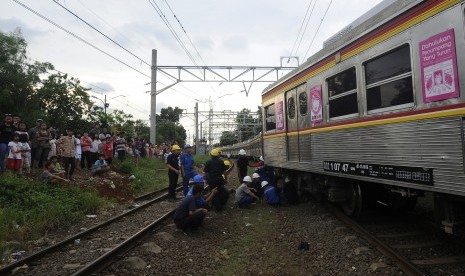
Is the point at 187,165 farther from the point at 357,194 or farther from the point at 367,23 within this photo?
the point at 367,23

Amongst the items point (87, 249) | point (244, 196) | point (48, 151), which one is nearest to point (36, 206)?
point (87, 249)

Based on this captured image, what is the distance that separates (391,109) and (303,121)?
10.1ft

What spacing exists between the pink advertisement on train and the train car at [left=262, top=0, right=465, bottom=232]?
11mm

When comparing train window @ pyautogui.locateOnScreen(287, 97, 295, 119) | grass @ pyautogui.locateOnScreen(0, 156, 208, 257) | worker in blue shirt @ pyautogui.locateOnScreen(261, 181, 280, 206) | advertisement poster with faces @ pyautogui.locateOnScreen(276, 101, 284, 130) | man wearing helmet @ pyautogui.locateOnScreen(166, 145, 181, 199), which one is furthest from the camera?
man wearing helmet @ pyautogui.locateOnScreen(166, 145, 181, 199)

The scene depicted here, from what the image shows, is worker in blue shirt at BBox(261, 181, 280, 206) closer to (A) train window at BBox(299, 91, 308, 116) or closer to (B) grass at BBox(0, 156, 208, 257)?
(A) train window at BBox(299, 91, 308, 116)

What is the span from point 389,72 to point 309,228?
356 cm

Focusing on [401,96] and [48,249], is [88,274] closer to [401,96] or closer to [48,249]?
[48,249]

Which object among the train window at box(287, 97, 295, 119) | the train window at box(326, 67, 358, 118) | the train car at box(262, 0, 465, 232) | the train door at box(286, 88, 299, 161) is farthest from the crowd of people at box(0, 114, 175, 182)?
the train window at box(326, 67, 358, 118)

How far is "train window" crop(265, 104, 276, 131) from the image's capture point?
1078cm

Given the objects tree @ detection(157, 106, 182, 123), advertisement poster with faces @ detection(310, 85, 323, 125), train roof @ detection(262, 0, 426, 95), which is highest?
tree @ detection(157, 106, 182, 123)

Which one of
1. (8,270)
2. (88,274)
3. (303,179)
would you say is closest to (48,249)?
(8,270)

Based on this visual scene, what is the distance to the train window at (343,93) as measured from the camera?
20.9 ft

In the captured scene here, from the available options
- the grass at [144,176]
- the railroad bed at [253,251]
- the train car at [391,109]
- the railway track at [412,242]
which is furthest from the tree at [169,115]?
the railway track at [412,242]

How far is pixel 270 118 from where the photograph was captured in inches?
438
